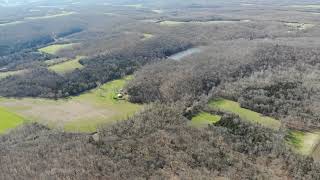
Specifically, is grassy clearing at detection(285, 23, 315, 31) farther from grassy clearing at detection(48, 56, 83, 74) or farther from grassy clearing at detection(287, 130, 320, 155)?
grassy clearing at detection(287, 130, 320, 155)

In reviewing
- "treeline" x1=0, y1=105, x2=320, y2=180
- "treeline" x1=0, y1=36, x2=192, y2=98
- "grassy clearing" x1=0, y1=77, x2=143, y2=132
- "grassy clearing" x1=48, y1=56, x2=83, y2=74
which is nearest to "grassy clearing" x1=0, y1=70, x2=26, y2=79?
"treeline" x1=0, y1=36, x2=192, y2=98

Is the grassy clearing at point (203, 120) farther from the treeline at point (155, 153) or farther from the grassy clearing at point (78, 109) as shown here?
the grassy clearing at point (78, 109)

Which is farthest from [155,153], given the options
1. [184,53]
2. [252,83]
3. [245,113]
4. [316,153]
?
[184,53]

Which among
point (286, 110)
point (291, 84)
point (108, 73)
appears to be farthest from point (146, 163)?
point (108, 73)

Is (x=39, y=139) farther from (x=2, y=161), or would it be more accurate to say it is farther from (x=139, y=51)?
(x=139, y=51)

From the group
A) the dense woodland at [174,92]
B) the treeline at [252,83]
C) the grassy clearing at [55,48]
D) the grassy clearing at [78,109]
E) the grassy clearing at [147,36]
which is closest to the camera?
the dense woodland at [174,92]

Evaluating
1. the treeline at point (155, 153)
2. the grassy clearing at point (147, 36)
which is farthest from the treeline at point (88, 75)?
the treeline at point (155, 153)

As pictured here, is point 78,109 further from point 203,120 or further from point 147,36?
point 147,36
